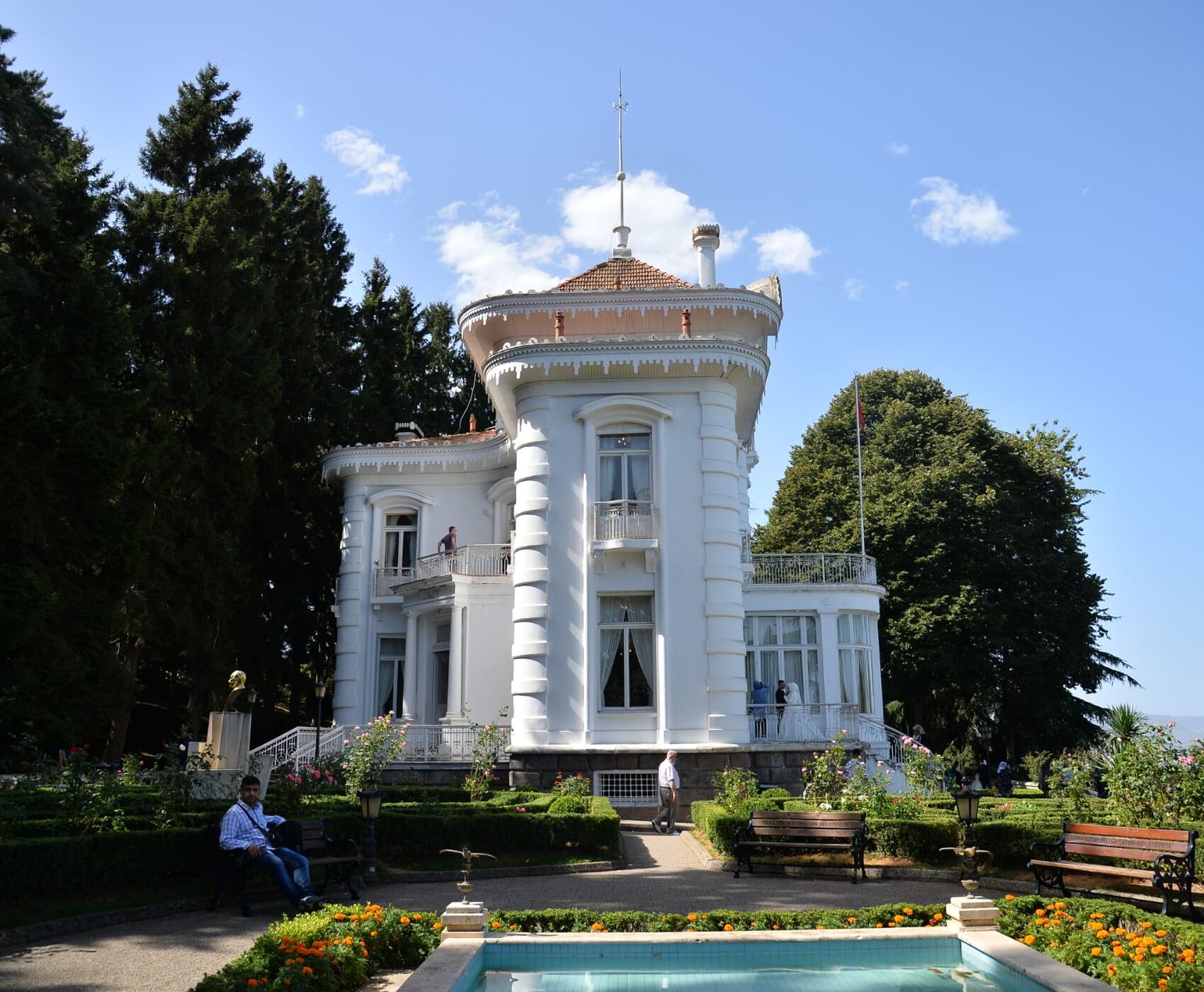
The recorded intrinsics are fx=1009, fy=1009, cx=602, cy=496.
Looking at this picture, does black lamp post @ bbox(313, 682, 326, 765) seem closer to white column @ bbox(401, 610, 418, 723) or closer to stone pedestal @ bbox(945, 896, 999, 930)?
white column @ bbox(401, 610, 418, 723)

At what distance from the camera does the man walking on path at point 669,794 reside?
63.5 ft

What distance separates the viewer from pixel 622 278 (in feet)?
87.4

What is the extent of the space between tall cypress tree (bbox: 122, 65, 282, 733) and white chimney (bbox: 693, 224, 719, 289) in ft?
40.5

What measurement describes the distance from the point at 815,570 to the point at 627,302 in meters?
8.83

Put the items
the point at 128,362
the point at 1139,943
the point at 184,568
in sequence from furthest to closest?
the point at 184,568, the point at 128,362, the point at 1139,943

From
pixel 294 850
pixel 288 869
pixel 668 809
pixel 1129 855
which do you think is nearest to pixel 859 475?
pixel 668 809

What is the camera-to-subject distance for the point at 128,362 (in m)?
23.7

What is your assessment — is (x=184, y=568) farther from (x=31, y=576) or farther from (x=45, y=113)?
Result: (x=45, y=113)

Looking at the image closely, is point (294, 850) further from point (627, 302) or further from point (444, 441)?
point (444, 441)

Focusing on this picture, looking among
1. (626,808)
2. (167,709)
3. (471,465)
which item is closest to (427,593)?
(471,465)

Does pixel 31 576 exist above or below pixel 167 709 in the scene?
above

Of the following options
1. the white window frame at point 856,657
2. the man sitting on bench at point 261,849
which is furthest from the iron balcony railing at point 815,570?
the man sitting on bench at point 261,849

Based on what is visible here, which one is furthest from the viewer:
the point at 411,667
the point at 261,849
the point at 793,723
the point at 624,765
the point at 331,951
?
the point at 411,667

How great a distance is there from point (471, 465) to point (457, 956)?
71.9 ft
